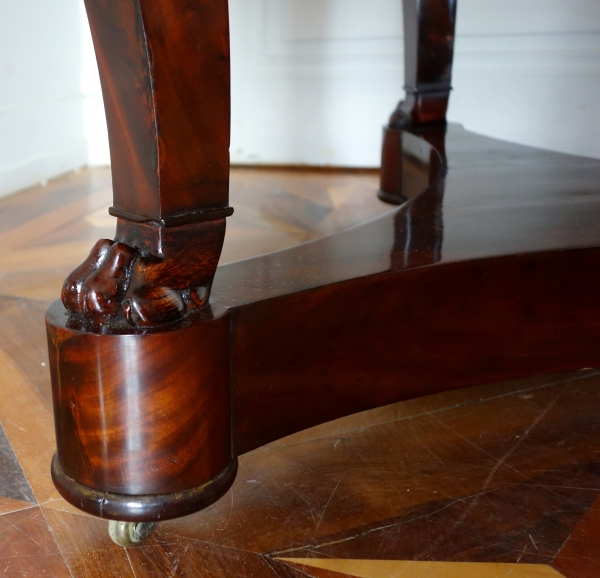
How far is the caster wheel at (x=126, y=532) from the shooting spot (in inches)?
15.5

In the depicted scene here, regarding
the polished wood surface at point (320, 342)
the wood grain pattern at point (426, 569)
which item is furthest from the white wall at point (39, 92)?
the wood grain pattern at point (426, 569)

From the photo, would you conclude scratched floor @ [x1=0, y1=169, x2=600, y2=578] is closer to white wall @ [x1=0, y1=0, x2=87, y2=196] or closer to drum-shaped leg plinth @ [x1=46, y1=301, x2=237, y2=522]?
drum-shaped leg plinth @ [x1=46, y1=301, x2=237, y2=522]

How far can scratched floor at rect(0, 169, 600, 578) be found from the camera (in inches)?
15.4

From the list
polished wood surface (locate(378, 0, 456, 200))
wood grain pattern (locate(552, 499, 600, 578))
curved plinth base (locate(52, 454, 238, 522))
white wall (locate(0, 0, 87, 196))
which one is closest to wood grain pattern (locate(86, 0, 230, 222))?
curved plinth base (locate(52, 454, 238, 522))

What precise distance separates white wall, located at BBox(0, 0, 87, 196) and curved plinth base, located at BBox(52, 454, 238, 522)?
878 millimetres

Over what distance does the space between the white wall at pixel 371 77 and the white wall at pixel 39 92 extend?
0.16ft

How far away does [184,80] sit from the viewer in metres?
0.33

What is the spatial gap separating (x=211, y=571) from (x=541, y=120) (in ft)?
3.85

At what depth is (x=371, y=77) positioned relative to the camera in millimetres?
1395

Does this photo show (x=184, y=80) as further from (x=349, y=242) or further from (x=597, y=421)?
(x=597, y=421)

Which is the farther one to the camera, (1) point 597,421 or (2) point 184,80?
(1) point 597,421

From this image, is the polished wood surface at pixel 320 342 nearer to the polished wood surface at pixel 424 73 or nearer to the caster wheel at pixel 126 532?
the caster wheel at pixel 126 532

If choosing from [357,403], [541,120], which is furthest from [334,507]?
[541,120]

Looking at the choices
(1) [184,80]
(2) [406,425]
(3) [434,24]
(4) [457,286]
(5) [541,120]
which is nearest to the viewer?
(1) [184,80]
